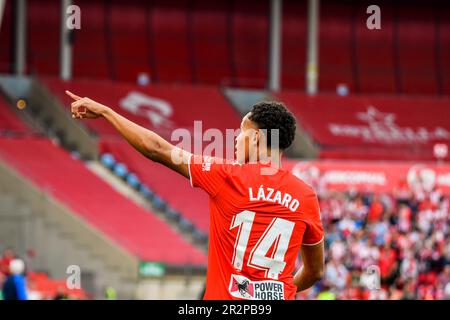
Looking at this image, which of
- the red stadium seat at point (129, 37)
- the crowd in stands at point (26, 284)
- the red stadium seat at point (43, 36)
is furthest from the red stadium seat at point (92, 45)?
the crowd in stands at point (26, 284)

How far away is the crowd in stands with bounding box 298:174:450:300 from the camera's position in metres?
20.6

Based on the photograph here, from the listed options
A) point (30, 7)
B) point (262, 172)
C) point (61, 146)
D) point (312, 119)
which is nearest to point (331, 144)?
point (312, 119)

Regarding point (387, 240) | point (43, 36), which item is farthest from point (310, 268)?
point (43, 36)

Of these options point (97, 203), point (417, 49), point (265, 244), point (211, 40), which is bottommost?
point (97, 203)

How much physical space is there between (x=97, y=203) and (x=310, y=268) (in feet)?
68.3

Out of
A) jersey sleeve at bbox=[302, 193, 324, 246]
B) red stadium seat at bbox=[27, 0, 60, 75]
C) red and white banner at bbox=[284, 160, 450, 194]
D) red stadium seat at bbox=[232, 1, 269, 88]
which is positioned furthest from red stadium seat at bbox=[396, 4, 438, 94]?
jersey sleeve at bbox=[302, 193, 324, 246]

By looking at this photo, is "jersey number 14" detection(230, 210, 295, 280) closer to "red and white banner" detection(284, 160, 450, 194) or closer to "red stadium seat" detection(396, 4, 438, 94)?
"red and white banner" detection(284, 160, 450, 194)

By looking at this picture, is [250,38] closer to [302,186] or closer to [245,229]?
[302,186]

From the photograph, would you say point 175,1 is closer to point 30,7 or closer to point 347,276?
point 30,7

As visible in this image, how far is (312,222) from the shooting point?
→ 5.18 metres

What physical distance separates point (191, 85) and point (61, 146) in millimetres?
6306

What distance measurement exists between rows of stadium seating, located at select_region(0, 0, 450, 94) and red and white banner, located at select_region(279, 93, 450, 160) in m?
2.51

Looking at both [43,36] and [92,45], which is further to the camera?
[92,45]

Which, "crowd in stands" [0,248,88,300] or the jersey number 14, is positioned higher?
the jersey number 14
